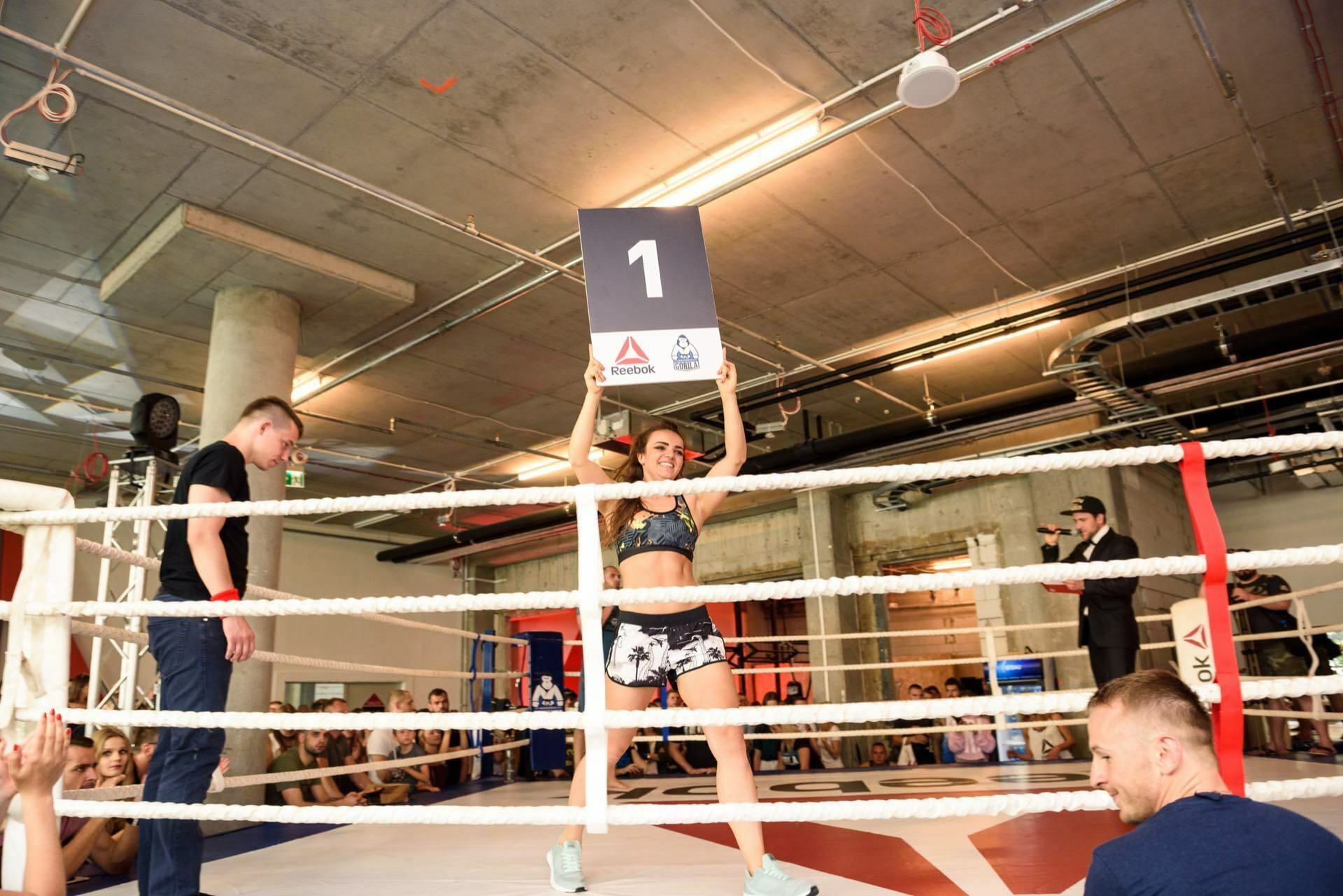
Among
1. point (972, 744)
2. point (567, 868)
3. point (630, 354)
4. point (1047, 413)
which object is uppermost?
point (1047, 413)

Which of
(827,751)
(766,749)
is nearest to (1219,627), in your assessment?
(827,751)

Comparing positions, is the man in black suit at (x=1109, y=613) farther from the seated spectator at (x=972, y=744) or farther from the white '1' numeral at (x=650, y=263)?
the seated spectator at (x=972, y=744)

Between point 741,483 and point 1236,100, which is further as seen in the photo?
point 1236,100

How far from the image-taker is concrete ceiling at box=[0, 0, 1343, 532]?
→ 14.7ft

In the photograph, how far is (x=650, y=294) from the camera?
8.48 feet

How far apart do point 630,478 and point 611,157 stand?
11.2 ft

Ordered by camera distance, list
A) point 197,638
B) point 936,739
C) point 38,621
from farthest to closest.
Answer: point 936,739
point 197,638
point 38,621

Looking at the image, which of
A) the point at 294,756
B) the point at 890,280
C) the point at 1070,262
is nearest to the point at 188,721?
the point at 294,756

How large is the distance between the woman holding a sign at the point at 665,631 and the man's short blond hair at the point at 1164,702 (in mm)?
921

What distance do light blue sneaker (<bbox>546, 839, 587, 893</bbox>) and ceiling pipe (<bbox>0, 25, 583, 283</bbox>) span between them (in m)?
4.42

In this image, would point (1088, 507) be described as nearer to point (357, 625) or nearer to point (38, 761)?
point (38, 761)

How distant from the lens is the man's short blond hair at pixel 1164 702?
1256 millimetres

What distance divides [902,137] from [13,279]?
6632 millimetres

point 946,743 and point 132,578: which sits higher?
point 132,578
